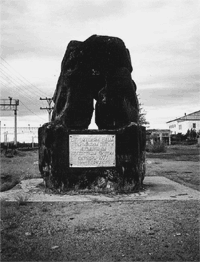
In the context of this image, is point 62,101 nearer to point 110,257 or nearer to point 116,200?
point 116,200

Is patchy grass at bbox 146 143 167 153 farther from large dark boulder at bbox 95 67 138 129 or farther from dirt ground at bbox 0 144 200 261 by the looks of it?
dirt ground at bbox 0 144 200 261

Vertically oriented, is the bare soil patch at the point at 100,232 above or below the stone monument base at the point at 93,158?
below

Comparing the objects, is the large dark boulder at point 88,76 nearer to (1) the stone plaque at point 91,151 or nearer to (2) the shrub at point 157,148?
(1) the stone plaque at point 91,151

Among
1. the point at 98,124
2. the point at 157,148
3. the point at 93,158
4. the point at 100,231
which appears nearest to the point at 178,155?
the point at 157,148

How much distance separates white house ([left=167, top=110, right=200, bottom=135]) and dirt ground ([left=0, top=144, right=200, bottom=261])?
68738mm

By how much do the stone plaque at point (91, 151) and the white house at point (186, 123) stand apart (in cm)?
6735

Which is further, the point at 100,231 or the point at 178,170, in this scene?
the point at 178,170

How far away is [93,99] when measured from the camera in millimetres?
6930

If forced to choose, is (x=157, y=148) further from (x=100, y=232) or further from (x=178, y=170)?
(x=100, y=232)

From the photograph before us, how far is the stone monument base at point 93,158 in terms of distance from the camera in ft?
20.4

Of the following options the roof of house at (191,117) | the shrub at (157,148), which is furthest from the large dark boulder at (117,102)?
the roof of house at (191,117)

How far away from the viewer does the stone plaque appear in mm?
6281

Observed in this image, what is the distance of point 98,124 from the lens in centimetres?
688

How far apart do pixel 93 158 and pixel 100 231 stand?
8.43 ft
